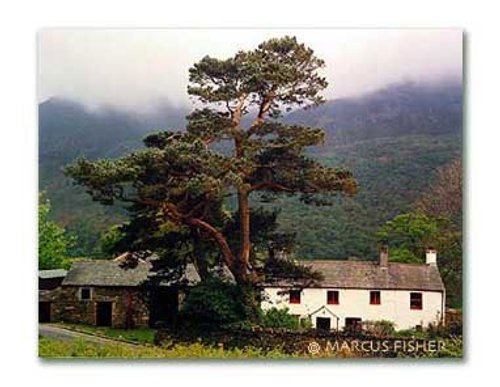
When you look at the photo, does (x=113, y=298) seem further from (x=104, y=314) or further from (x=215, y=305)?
(x=215, y=305)

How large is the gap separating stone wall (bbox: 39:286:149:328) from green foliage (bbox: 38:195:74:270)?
0.09 meters

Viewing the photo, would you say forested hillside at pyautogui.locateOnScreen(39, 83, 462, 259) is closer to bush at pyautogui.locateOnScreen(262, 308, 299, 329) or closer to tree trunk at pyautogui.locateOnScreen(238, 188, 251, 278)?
tree trunk at pyautogui.locateOnScreen(238, 188, 251, 278)

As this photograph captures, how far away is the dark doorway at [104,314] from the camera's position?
6043mm

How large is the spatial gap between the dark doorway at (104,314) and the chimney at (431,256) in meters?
1.05

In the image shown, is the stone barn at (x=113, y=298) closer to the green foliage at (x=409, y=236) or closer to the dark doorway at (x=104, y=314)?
the dark doorway at (x=104, y=314)

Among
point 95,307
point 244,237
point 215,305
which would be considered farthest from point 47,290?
point 244,237

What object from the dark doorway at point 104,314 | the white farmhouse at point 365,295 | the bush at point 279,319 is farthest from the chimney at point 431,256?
the dark doorway at point 104,314

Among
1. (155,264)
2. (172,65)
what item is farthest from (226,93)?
(155,264)

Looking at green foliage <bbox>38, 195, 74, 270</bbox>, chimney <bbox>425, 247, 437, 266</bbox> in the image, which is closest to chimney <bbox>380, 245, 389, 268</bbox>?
chimney <bbox>425, 247, 437, 266</bbox>

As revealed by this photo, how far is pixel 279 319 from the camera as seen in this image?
604 cm

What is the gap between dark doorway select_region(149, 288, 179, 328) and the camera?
604 cm

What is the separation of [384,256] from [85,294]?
3.24 ft

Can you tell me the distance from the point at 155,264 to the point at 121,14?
32.5 inches
